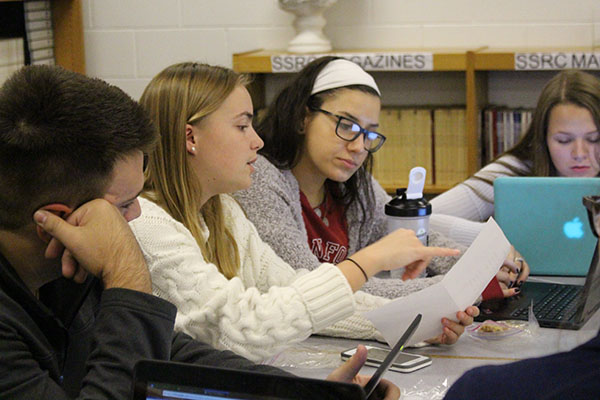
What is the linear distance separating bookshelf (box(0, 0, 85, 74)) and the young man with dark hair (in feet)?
8.17

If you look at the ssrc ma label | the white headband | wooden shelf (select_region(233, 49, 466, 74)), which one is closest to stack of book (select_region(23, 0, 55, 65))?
wooden shelf (select_region(233, 49, 466, 74))

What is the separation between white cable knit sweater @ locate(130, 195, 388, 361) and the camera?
1.46 metres

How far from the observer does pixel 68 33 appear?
11.5 feet

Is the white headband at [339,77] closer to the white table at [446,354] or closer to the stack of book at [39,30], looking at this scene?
the white table at [446,354]

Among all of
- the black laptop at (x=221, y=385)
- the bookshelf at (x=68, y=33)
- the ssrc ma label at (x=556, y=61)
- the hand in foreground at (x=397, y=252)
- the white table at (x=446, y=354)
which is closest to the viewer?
the black laptop at (x=221, y=385)

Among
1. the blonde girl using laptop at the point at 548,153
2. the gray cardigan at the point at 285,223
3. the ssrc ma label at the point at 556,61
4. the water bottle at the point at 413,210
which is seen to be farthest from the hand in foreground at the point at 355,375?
the ssrc ma label at the point at 556,61

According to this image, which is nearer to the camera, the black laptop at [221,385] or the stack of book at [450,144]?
the black laptop at [221,385]

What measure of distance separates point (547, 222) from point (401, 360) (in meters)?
0.74

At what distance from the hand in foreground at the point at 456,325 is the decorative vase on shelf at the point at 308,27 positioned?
1932 millimetres

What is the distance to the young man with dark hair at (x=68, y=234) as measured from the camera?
1061mm

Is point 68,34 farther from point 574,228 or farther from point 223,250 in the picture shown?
point 574,228

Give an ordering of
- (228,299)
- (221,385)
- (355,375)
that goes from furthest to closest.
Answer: (228,299) < (355,375) < (221,385)

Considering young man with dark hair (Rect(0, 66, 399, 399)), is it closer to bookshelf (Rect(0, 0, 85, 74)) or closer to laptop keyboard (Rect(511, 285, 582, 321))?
laptop keyboard (Rect(511, 285, 582, 321))

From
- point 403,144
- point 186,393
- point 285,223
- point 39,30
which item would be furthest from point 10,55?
point 186,393
